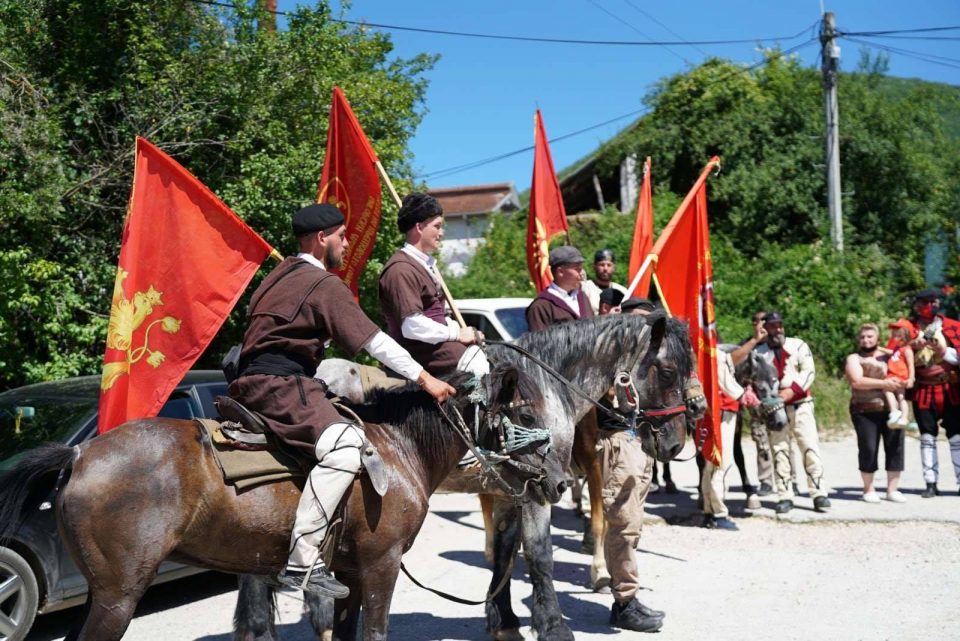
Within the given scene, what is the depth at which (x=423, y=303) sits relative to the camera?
16.5ft

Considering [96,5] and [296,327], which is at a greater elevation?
[96,5]

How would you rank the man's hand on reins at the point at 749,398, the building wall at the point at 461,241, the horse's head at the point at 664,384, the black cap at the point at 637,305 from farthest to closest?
the building wall at the point at 461,241, the man's hand on reins at the point at 749,398, the black cap at the point at 637,305, the horse's head at the point at 664,384

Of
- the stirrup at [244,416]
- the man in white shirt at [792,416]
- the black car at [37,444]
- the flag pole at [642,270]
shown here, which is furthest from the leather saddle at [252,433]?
the man in white shirt at [792,416]

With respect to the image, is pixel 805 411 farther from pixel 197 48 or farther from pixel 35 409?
pixel 197 48

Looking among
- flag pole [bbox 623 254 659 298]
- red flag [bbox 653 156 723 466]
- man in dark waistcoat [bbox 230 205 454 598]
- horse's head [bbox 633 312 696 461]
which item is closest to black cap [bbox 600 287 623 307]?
flag pole [bbox 623 254 659 298]

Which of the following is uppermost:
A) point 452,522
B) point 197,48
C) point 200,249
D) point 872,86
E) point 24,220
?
point 872,86

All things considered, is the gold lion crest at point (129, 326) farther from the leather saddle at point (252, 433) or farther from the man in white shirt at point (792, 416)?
the man in white shirt at point (792, 416)

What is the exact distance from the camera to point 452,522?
9867mm

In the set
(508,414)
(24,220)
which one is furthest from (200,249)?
(24,220)

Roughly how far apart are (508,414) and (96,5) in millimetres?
8691

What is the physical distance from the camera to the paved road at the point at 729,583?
20.0ft

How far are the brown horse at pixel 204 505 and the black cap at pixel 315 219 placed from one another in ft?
3.19

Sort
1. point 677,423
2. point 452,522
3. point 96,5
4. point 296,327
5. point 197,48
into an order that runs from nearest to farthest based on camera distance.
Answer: point 296,327
point 677,423
point 452,522
point 96,5
point 197,48

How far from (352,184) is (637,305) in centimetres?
248
